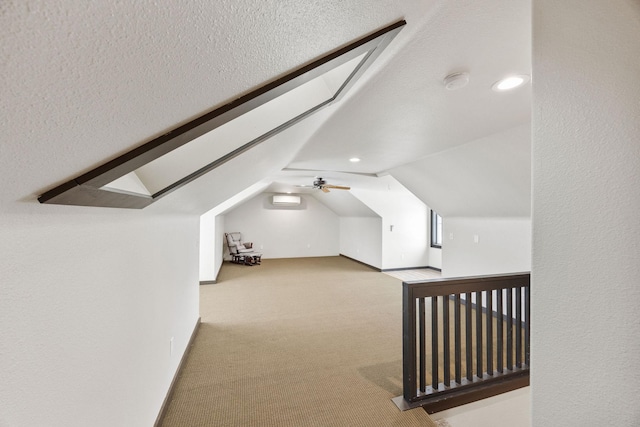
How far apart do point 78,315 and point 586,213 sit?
55.2 inches

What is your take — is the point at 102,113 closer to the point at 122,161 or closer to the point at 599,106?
the point at 122,161

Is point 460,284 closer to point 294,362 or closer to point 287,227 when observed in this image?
point 294,362

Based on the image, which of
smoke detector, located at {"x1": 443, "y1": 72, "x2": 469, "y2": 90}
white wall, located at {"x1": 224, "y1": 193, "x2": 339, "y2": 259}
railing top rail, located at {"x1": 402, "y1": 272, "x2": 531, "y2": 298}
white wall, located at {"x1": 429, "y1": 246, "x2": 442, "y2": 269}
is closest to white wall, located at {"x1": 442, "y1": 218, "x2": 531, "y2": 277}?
railing top rail, located at {"x1": 402, "y1": 272, "x2": 531, "y2": 298}

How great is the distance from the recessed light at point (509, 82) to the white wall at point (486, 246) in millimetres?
2298

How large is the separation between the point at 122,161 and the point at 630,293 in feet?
3.78

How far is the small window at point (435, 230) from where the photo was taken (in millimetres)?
6602

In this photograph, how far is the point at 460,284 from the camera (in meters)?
2.02

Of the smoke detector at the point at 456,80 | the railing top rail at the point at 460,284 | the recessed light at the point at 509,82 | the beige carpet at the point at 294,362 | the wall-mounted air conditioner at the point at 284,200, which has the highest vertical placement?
the recessed light at the point at 509,82

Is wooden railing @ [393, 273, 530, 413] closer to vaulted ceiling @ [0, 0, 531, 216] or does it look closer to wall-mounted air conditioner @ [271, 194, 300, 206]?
vaulted ceiling @ [0, 0, 531, 216]

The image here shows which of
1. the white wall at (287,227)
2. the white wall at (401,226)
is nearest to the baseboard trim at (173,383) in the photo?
the white wall at (401,226)

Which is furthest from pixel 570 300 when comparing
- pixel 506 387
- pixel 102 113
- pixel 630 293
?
pixel 506 387

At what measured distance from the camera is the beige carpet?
69.2 inches

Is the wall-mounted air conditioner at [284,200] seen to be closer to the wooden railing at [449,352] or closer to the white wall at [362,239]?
the white wall at [362,239]

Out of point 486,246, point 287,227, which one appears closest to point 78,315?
point 486,246
